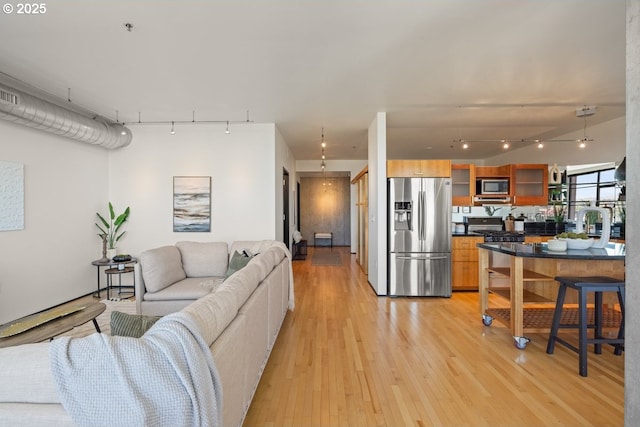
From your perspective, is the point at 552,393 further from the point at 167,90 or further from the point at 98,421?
the point at 167,90

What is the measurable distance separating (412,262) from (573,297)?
1.94 metres

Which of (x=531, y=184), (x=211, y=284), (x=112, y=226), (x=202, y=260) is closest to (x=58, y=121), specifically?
(x=112, y=226)

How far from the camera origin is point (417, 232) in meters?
4.71

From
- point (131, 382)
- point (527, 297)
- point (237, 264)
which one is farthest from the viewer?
point (237, 264)

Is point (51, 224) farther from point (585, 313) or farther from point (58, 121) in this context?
point (585, 313)

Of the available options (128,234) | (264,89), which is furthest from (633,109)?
(128,234)

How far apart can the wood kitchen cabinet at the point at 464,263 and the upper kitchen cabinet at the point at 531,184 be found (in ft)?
5.12

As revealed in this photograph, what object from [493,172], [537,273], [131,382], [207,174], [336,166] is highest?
[336,166]

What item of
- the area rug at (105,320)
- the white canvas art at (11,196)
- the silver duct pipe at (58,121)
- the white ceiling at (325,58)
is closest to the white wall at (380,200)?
the white ceiling at (325,58)

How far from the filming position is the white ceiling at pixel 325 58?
2238 mm

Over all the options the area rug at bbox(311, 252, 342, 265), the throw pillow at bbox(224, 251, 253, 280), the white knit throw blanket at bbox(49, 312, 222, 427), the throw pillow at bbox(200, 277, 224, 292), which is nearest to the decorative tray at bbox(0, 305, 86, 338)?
the throw pillow at bbox(200, 277, 224, 292)

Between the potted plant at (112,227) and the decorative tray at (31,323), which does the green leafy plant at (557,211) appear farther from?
the potted plant at (112,227)

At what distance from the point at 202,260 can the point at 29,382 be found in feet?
9.99

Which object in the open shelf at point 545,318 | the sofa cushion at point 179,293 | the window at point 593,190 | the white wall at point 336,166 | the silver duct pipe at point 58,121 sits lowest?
the open shelf at point 545,318
